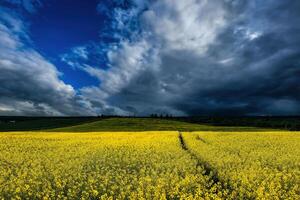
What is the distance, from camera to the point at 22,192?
1120 centimetres

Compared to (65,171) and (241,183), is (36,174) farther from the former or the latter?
(241,183)

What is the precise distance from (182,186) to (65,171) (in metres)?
5.12

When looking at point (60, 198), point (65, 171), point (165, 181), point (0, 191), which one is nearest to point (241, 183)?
point (165, 181)

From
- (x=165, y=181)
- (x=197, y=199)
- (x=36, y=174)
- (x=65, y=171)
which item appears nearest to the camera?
(x=197, y=199)

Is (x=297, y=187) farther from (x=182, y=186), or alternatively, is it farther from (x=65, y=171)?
(x=65, y=171)

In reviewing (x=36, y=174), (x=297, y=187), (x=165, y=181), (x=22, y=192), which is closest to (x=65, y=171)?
(x=36, y=174)

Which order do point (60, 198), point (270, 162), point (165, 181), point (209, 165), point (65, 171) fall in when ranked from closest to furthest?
point (60, 198) → point (165, 181) → point (65, 171) → point (209, 165) → point (270, 162)

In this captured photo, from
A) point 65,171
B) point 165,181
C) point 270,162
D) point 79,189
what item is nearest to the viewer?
point 79,189

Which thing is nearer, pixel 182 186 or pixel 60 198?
pixel 60 198

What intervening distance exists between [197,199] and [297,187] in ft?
13.2

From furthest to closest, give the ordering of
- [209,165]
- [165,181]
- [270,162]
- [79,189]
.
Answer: [270,162]
[209,165]
[165,181]
[79,189]

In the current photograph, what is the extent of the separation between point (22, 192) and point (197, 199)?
563cm

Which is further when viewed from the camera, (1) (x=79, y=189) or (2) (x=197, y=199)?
(1) (x=79, y=189)

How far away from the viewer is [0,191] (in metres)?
11.0
